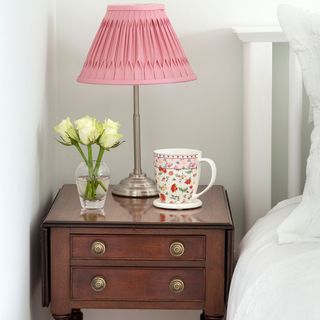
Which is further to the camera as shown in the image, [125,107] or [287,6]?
[125,107]

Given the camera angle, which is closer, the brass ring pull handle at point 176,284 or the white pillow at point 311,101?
the white pillow at point 311,101

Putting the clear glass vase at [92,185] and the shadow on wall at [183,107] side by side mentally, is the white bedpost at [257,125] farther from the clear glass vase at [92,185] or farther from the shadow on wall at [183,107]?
the clear glass vase at [92,185]

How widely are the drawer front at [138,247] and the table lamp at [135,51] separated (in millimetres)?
381

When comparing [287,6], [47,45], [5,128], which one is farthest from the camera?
[47,45]

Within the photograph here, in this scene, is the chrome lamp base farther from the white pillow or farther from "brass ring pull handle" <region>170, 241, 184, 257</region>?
the white pillow

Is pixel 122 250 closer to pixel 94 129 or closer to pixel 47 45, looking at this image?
pixel 94 129

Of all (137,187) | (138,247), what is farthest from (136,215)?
(137,187)

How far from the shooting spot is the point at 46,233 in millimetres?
1979

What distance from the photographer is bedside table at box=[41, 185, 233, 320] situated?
77.6 inches

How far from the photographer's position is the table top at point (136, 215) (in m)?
1.96

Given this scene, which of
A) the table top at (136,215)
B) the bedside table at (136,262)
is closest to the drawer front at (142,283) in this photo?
the bedside table at (136,262)

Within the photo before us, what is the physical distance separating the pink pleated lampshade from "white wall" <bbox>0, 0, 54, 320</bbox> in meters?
0.16

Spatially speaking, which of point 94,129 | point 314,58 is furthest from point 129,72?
point 314,58

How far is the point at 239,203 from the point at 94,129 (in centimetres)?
58
